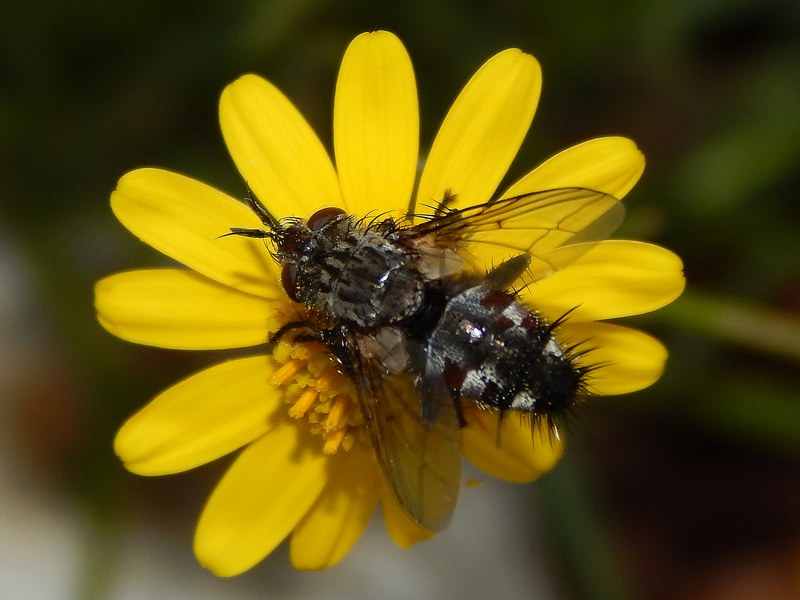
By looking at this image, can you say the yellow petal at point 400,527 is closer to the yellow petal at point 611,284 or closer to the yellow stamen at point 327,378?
the yellow stamen at point 327,378

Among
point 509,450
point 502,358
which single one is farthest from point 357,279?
point 509,450

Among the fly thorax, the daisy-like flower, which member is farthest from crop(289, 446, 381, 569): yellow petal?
the fly thorax

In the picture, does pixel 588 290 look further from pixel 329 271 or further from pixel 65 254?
pixel 65 254

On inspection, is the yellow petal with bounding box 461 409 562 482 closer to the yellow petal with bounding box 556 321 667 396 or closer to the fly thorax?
the yellow petal with bounding box 556 321 667 396

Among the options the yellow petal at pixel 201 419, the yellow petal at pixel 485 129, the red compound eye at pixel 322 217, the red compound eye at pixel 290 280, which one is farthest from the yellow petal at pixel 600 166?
the yellow petal at pixel 201 419

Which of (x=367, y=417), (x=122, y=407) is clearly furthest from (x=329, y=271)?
(x=122, y=407)

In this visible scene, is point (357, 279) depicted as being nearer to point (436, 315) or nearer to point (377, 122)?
point (436, 315)
